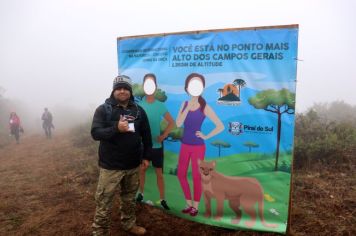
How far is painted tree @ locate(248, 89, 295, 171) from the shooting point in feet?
11.6

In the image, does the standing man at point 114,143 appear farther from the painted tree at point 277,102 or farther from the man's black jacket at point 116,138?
the painted tree at point 277,102

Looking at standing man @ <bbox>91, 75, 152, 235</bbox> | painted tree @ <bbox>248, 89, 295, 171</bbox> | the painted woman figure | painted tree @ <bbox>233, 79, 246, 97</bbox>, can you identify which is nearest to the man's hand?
standing man @ <bbox>91, 75, 152, 235</bbox>

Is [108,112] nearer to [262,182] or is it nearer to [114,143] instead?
[114,143]

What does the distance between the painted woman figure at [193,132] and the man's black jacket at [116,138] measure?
71 cm

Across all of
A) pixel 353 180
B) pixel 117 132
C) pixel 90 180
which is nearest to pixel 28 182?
pixel 90 180

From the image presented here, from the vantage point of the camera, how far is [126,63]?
193 inches

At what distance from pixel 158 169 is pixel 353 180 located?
3.87 m

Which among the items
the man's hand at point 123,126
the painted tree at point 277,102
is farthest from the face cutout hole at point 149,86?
the painted tree at point 277,102

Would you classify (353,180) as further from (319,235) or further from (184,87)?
(184,87)

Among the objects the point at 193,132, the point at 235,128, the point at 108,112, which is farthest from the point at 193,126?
the point at 108,112

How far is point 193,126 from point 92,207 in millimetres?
2494

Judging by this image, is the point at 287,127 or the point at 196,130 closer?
the point at 287,127

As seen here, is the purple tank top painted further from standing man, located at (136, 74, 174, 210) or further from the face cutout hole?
the face cutout hole

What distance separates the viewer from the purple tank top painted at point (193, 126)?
420 centimetres
